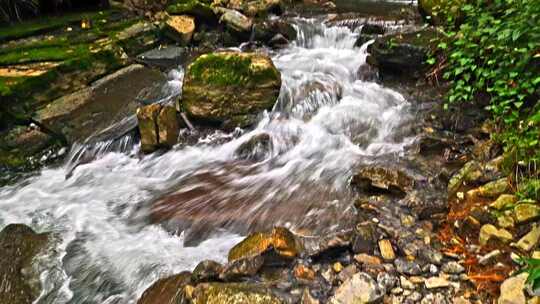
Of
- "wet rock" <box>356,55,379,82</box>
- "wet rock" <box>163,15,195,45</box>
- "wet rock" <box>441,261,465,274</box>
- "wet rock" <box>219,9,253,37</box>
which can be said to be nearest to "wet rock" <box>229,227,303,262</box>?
"wet rock" <box>441,261,465,274</box>

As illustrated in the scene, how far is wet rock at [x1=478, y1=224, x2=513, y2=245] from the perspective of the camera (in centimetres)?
311

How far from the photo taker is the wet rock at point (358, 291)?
295 centimetres

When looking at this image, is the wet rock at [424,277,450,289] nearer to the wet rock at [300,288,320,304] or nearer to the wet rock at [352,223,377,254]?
the wet rock at [352,223,377,254]

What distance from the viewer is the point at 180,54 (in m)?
9.59

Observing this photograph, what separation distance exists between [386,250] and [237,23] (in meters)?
8.16

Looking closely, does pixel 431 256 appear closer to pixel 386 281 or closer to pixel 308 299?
pixel 386 281

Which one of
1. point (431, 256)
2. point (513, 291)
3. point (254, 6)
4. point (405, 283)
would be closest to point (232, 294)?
point (405, 283)

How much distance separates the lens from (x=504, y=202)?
334cm

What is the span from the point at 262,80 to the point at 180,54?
11.7ft

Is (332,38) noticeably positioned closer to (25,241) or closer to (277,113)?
(277,113)

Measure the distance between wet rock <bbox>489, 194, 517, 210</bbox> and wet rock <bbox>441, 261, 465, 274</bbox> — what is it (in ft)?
1.98

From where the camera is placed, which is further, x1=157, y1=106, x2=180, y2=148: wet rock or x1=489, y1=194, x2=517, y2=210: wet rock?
x1=157, y1=106, x2=180, y2=148: wet rock

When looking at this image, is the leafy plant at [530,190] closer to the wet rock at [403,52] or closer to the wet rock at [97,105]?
the wet rock at [403,52]

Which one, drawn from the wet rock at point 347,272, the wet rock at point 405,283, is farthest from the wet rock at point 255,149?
the wet rock at point 405,283
